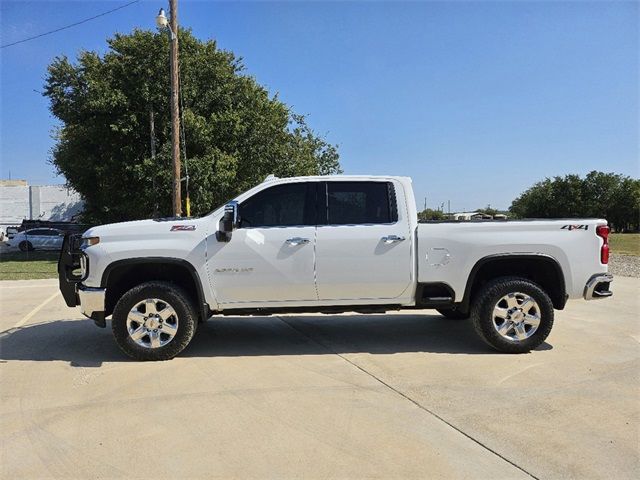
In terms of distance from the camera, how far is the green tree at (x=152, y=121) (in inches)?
776

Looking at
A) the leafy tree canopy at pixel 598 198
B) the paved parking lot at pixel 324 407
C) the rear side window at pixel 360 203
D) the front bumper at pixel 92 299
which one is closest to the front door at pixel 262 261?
the rear side window at pixel 360 203

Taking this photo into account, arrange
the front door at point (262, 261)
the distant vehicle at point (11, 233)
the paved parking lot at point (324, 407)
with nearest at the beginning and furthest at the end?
Answer: the paved parking lot at point (324, 407)
the front door at point (262, 261)
the distant vehicle at point (11, 233)

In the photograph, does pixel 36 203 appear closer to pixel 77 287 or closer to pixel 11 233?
pixel 11 233

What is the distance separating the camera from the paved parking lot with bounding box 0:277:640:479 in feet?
10.6

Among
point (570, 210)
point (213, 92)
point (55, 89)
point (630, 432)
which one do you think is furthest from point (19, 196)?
point (570, 210)

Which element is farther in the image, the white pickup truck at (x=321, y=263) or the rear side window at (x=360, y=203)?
the rear side window at (x=360, y=203)

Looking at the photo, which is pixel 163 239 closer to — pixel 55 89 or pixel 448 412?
pixel 448 412

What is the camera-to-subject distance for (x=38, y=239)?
2912cm

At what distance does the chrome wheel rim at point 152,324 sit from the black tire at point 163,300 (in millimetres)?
35

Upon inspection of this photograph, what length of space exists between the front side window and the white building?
62.4 m

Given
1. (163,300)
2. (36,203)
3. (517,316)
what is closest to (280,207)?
(163,300)

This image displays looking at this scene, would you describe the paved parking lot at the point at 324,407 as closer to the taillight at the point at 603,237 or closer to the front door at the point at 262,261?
the front door at the point at 262,261

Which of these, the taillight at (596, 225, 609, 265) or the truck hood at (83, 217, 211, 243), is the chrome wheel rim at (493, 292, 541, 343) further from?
the truck hood at (83, 217, 211, 243)

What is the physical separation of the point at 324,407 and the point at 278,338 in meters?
2.42
